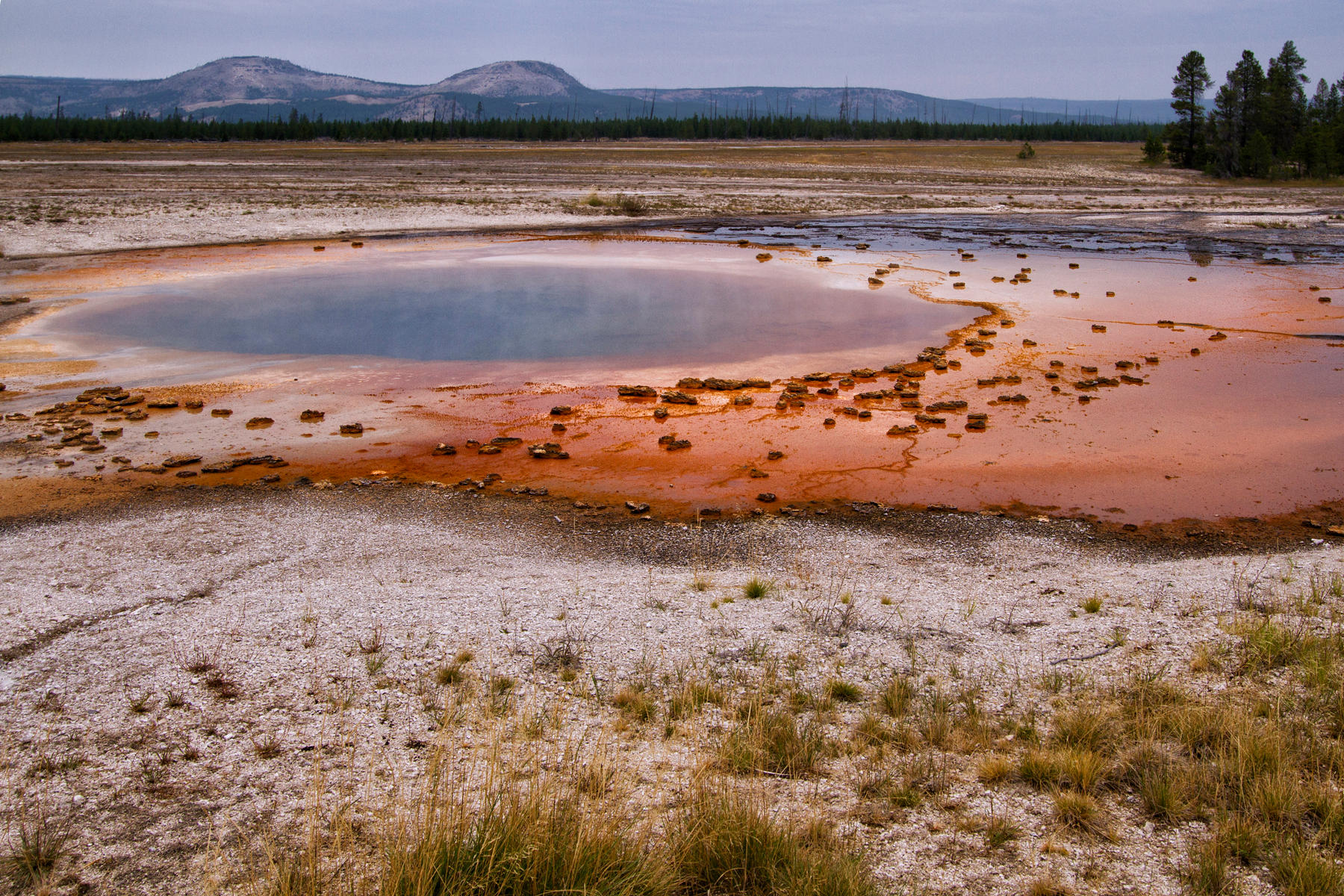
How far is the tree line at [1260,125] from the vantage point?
Result: 188 feet

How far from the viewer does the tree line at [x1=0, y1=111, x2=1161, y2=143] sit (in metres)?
101

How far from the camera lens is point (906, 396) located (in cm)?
1303

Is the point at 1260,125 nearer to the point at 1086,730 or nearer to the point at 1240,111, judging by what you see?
the point at 1240,111

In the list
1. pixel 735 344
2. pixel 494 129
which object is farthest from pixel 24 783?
pixel 494 129

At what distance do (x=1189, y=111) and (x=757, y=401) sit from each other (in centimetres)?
7181

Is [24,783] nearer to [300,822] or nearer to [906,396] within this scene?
[300,822]

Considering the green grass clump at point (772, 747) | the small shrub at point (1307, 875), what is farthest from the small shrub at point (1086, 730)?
the green grass clump at point (772, 747)

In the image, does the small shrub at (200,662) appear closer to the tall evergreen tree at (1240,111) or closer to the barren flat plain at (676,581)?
the barren flat plain at (676,581)

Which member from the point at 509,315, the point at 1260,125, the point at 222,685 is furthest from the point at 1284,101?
the point at 222,685

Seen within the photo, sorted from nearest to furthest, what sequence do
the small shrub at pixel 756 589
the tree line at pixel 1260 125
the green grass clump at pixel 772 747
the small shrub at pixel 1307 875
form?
the small shrub at pixel 1307 875, the green grass clump at pixel 772 747, the small shrub at pixel 756 589, the tree line at pixel 1260 125

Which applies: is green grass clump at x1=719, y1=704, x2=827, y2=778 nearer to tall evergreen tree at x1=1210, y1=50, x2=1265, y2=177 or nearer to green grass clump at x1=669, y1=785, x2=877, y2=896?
green grass clump at x1=669, y1=785, x2=877, y2=896

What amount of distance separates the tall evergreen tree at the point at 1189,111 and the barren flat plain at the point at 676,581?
53.7 metres

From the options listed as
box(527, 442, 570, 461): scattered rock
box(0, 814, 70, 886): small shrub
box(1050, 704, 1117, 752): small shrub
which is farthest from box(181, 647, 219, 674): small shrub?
box(527, 442, 570, 461): scattered rock

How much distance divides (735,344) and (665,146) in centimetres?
9101
